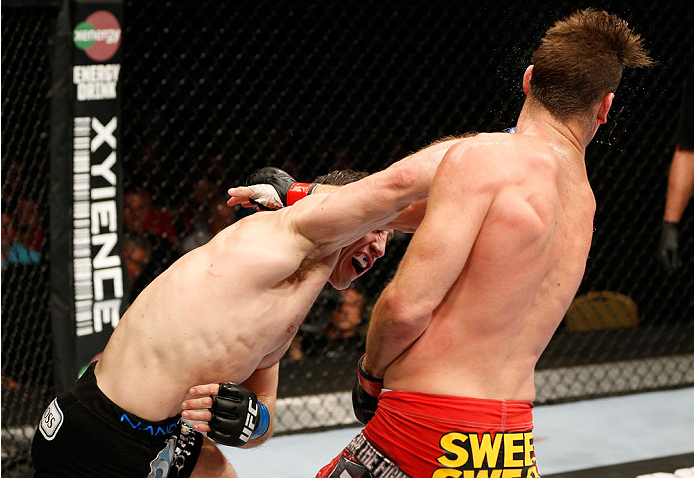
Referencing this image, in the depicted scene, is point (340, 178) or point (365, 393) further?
point (340, 178)

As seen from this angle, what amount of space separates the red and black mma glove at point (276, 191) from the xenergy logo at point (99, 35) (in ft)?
3.74

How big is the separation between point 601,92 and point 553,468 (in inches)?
65.2

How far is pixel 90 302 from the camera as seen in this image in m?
2.68

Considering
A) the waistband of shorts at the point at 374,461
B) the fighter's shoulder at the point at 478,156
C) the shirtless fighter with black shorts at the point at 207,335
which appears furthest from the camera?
the shirtless fighter with black shorts at the point at 207,335

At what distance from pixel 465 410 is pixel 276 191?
2.11ft

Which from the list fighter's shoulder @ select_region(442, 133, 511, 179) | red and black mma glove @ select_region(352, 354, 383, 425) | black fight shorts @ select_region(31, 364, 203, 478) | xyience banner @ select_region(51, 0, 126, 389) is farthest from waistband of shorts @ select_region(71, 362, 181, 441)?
xyience banner @ select_region(51, 0, 126, 389)

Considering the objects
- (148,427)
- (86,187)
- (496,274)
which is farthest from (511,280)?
(86,187)

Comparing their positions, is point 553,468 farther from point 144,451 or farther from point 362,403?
point 144,451

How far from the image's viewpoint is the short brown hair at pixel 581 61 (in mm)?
1349

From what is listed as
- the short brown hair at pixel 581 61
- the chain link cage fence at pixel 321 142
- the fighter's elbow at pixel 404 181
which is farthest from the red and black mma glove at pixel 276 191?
the chain link cage fence at pixel 321 142

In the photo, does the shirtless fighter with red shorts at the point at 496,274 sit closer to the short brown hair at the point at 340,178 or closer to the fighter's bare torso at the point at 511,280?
the fighter's bare torso at the point at 511,280

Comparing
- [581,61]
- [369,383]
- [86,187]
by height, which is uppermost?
[581,61]

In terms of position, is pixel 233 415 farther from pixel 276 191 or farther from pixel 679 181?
pixel 679 181

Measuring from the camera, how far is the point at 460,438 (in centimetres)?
139
